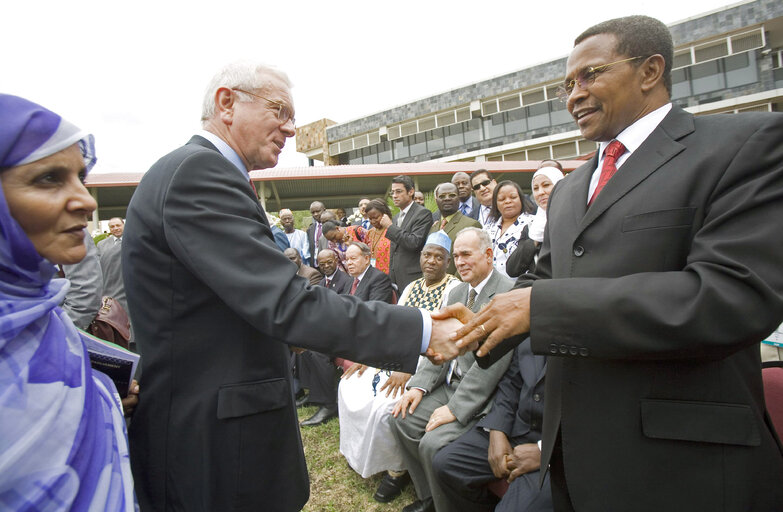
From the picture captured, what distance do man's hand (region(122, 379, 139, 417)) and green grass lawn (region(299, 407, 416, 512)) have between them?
237 centimetres

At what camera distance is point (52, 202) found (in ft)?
3.77

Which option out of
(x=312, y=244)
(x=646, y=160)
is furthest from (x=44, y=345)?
(x=312, y=244)

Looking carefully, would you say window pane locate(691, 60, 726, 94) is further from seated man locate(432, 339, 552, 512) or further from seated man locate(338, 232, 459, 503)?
seated man locate(432, 339, 552, 512)

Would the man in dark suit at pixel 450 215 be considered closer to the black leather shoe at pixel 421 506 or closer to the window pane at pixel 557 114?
the black leather shoe at pixel 421 506

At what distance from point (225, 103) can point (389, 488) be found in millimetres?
3158

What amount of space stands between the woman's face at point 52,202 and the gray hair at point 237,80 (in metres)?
0.71

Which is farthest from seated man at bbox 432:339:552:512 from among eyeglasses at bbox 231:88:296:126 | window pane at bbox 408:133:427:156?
window pane at bbox 408:133:427:156

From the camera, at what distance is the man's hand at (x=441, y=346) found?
67.6 inches

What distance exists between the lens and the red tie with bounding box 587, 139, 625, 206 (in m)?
1.61

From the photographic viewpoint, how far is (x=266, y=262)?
149 centimetres

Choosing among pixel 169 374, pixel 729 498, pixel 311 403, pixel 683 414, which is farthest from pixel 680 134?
pixel 311 403

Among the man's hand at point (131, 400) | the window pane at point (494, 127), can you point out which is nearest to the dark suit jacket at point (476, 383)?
the man's hand at point (131, 400)

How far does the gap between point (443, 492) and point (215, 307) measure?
7.04 feet

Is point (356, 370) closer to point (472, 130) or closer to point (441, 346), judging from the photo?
point (441, 346)
